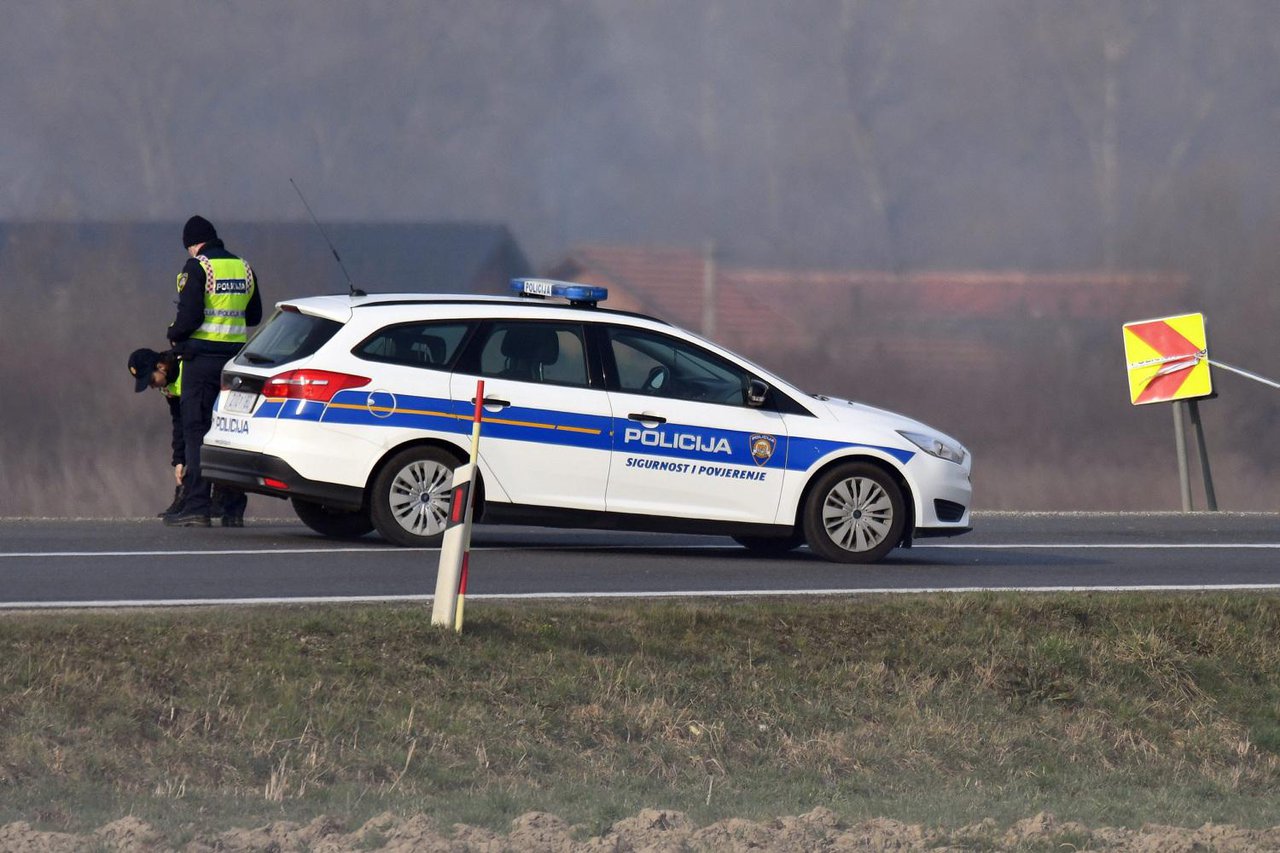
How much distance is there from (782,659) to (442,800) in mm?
2452

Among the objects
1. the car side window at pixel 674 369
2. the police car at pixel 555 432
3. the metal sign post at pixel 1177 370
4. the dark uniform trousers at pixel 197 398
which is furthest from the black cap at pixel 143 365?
the metal sign post at pixel 1177 370

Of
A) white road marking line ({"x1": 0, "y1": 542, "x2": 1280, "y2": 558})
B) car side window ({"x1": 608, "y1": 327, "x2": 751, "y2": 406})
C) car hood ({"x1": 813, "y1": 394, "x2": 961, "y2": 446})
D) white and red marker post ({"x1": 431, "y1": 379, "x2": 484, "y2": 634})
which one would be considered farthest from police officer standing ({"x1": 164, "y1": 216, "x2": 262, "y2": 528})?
white and red marker post ({"x1": 431, "y1": 379, "x2": 484, "y2": 634})

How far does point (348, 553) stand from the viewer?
11367mm

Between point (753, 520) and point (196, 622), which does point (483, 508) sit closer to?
point (753, 520)

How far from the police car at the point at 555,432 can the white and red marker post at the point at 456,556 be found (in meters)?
2.70

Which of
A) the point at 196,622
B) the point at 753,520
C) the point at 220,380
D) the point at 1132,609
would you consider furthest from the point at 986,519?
the point at 196,622

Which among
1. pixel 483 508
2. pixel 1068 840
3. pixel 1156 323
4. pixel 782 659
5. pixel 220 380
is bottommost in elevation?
pixel 1068 840

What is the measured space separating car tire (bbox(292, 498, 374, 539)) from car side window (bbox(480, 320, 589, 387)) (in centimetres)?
161

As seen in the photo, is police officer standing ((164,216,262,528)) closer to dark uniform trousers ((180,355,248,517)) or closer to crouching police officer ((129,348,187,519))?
dark uniform trousers ((180,355,248,517))

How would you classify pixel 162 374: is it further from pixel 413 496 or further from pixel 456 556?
pixel 456 556

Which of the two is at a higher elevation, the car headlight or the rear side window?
the rear side window

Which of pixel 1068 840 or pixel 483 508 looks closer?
pixel 1068 840

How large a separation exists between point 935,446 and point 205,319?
16.0 feet

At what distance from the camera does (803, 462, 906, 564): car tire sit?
37.7 feet
